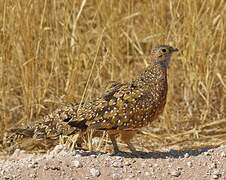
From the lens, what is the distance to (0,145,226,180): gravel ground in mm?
4758

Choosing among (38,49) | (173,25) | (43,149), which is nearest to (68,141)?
(43,149)

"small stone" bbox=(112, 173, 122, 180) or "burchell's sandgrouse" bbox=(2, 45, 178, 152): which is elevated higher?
"burchell's sandgrouse" bbox=(2, 45, 178, 152)

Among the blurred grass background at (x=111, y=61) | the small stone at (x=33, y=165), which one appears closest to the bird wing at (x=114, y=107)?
the small stone at (x=33, y=165)

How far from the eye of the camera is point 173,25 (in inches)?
248

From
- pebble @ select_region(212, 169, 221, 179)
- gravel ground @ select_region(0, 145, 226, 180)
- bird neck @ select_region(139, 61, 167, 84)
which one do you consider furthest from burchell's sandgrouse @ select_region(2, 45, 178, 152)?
pebble @ select_region(212, 169, 221, 179)

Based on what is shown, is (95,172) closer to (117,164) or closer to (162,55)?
(117,164)

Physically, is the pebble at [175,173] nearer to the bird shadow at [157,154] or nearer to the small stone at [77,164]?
the bird shadow at [157,154]

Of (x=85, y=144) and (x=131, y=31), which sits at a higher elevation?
(x=131, y=31)

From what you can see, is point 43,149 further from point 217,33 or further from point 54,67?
point 217,33

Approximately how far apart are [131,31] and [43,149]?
5.72ft

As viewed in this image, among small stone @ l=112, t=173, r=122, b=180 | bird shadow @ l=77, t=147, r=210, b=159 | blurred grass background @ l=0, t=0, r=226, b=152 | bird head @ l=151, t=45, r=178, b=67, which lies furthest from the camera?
→ blurred grass background @ l=0, t=0, r=226, b=152

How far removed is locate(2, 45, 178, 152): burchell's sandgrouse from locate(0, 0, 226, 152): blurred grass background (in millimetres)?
884

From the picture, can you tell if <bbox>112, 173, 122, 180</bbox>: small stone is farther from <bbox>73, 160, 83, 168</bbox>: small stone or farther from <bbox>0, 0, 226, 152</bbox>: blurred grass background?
<bbox>0, 0, 226, 152</bbox>: blurred grass background

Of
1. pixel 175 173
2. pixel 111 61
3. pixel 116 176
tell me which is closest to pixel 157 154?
pixel 175 173
